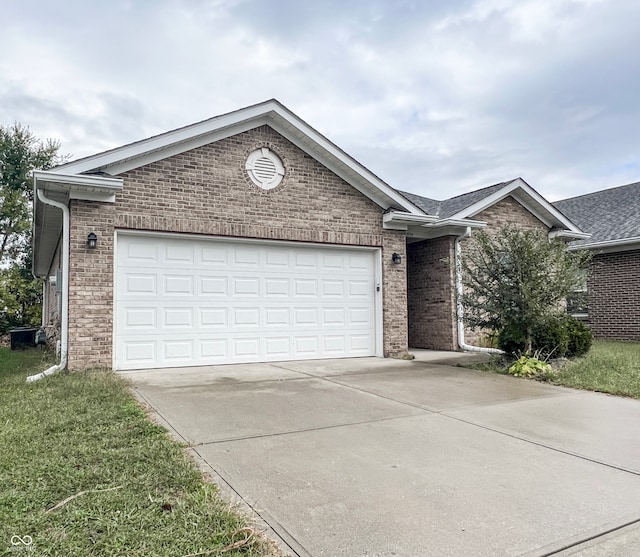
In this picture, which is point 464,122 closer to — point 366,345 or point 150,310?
point 366,345

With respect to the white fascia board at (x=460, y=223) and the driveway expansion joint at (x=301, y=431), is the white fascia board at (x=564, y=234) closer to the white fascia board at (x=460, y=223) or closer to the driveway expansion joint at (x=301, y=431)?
the white fascia board at (x=460, y=223)

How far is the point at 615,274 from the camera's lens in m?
14.9

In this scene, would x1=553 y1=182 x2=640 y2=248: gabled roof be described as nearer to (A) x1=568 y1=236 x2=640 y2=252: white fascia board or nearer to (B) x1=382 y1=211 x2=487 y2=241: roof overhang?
(A) x1=568 y1=236 x2=640 y2=252: white fascia board

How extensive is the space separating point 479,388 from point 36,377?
21.2ft

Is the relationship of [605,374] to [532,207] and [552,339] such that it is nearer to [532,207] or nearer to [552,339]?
[552,339]

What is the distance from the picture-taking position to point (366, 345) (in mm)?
10398

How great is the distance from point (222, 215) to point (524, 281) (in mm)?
5459

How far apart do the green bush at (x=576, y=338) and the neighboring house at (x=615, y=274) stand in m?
4.97

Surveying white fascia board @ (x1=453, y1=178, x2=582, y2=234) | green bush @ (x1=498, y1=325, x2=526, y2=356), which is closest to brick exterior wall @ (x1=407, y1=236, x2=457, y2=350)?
white fascia board @ (x1=453, y1=178, x2=582, y2=234)

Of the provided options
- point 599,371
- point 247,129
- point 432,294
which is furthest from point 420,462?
point 432,294

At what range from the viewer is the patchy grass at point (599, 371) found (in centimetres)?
692

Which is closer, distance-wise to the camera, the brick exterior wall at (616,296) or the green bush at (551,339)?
the green bush at (551,339)

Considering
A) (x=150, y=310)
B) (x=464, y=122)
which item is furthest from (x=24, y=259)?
(x=464, y=122)

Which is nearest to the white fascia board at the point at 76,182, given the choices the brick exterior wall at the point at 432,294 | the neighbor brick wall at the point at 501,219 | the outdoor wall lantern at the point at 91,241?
the outdoor wall lantern at the point at 91,241
